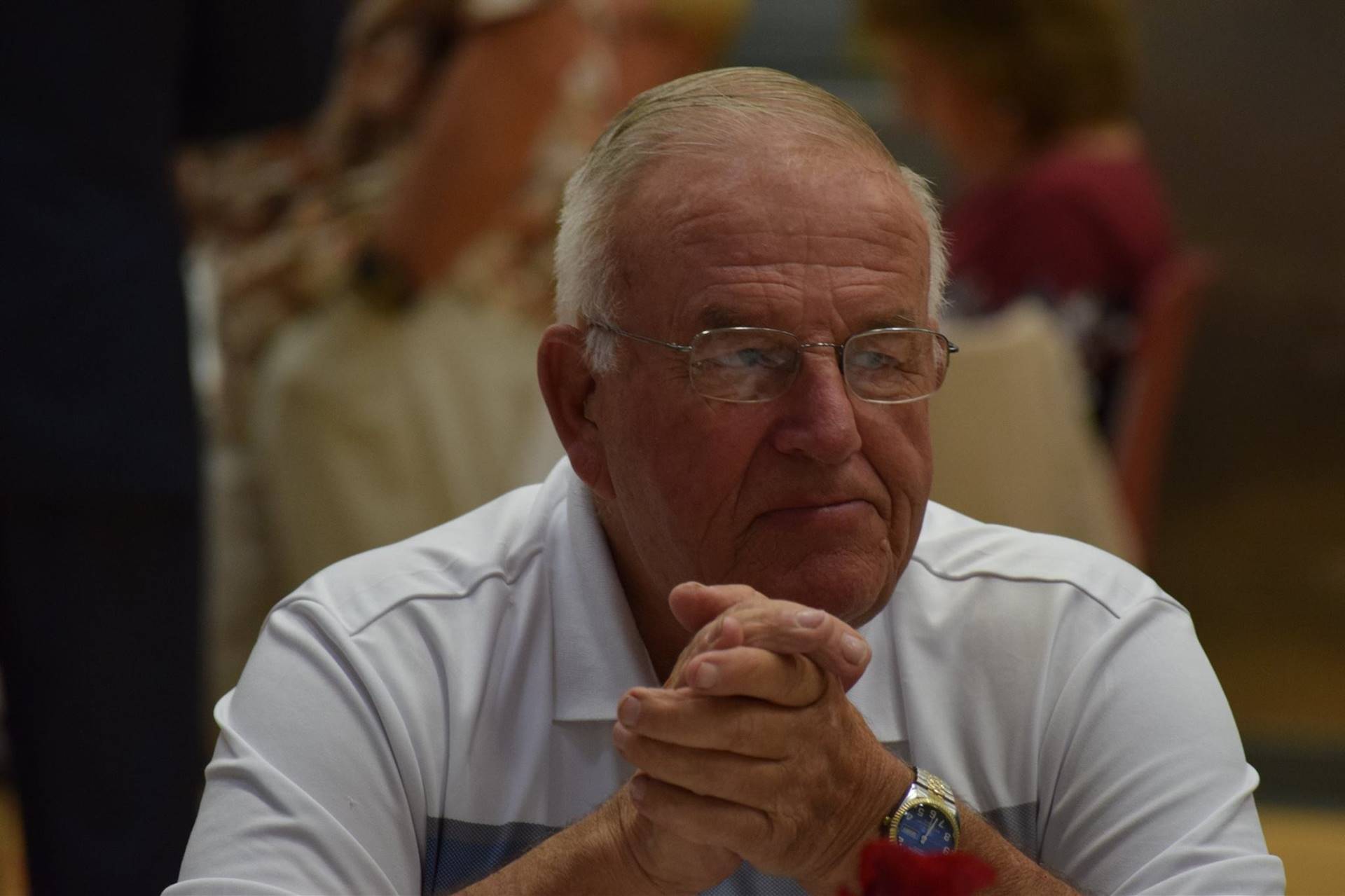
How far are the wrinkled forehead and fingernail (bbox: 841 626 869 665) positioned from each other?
0.35 meters

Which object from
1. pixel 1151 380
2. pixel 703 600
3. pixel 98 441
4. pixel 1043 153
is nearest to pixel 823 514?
pixel 703 600

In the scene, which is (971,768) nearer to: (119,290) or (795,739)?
(795,739)

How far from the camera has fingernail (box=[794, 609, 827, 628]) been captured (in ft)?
4.17

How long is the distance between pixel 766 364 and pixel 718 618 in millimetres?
277

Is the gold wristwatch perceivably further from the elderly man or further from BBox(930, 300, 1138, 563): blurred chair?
BBox(930, 300, 1138, 563): blurred chair

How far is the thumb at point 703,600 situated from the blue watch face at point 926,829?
23cm

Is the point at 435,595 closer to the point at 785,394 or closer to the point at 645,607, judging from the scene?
the point at 645,607

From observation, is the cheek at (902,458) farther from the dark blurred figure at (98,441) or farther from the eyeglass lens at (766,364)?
the dark blurred figure at (98,441)

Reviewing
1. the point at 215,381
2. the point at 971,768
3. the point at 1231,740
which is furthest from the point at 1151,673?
the point at 215,381

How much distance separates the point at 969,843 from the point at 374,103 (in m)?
2.14

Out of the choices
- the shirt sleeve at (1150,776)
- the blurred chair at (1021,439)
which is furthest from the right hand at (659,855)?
the blurred chair at (1021,439)

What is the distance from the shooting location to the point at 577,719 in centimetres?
155

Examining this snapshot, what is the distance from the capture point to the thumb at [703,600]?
133 cm

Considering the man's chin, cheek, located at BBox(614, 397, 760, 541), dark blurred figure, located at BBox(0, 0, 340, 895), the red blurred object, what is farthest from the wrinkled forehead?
dark blurred figure, located at BBox(0, 0, 340, 895)
